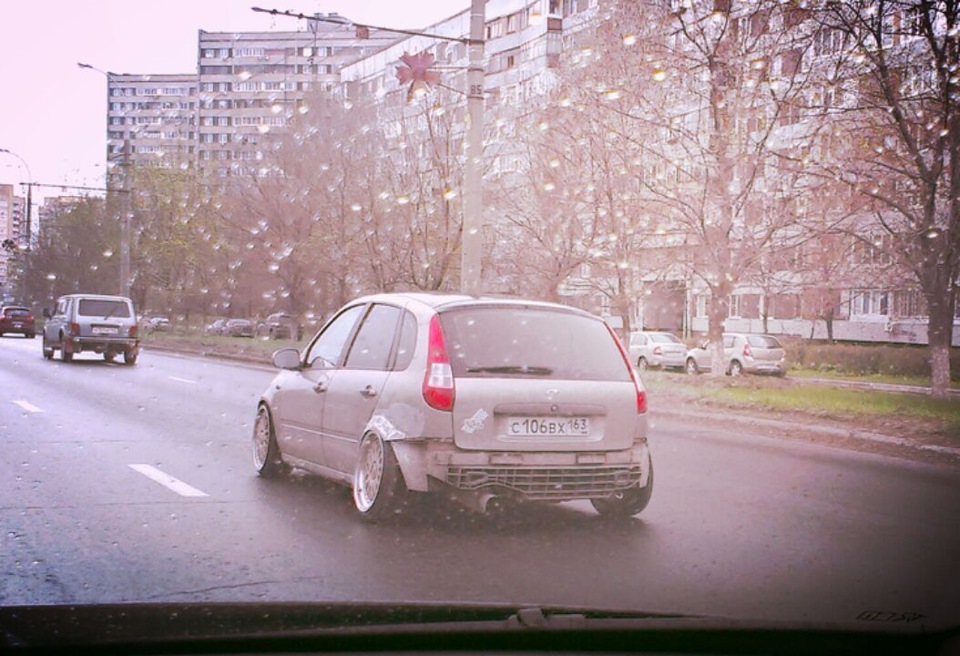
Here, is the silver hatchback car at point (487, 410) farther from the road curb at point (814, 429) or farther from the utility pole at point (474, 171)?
the utility pole at point (474, 171)

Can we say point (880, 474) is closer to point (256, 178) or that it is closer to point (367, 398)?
point (367, 398)

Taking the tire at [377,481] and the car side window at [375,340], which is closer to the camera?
the tire at [377,481]

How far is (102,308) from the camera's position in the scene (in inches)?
1236

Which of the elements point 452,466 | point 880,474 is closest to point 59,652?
point 452,466

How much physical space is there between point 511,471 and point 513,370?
645mm

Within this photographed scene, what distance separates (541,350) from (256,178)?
33.0m

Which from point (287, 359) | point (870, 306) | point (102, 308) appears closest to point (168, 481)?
point (287, 359)

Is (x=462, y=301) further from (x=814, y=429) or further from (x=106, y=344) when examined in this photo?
(x=106, y=344)

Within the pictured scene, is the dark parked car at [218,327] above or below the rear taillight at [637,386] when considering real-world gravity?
below

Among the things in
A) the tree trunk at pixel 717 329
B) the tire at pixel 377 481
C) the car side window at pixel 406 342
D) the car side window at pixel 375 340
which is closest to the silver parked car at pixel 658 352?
the tree trunk at pixel 717 329

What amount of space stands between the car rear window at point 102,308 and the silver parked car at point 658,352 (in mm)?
18666

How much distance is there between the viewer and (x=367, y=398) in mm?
7832

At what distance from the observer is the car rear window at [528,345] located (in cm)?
748

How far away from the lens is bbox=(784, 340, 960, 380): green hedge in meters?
38.4
